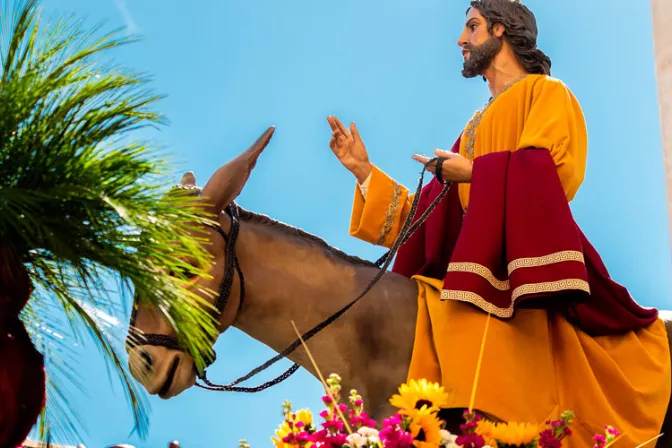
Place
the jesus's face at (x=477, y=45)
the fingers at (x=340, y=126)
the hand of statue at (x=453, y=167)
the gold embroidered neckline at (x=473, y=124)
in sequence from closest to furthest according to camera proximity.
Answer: the hand of statue at (x=453, y=167) → the gold embroidered neckline at (x=473, y=124) → the jesus's face at (x=477, y=45) → the fingers at (x=340, y=126)

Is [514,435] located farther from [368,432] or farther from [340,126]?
[340,126]

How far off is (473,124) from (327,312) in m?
1.41

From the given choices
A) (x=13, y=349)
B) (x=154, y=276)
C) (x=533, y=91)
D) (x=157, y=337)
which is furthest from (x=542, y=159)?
(x=13, y=349)

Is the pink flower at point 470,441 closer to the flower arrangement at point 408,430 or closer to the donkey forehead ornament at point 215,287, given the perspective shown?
the flower arrangement at point 408,430

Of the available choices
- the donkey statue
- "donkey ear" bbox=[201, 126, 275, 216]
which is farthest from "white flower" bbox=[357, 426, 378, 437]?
"donkey ear" bbox=[201, 126, 275, 216]

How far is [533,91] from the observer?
5172 mm

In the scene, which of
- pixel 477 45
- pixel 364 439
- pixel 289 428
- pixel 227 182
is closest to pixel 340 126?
pixel 477 45

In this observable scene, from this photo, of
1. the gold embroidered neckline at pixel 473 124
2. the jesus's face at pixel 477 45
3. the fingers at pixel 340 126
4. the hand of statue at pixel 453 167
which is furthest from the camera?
the fingers at pixel 340 126

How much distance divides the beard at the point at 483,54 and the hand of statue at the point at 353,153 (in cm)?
62

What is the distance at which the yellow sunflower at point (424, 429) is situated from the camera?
9.53 ft

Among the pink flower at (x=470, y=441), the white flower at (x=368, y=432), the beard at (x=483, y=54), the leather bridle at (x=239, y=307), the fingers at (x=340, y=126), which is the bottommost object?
the white flower at (x=368, y=432)

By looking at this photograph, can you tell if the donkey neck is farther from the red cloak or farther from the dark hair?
the dark hair

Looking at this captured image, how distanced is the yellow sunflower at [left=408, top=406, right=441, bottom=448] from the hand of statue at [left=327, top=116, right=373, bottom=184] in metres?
2.67

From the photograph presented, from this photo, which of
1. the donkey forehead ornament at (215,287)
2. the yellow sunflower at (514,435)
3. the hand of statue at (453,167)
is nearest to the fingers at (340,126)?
the hand of statue at (453,167)
